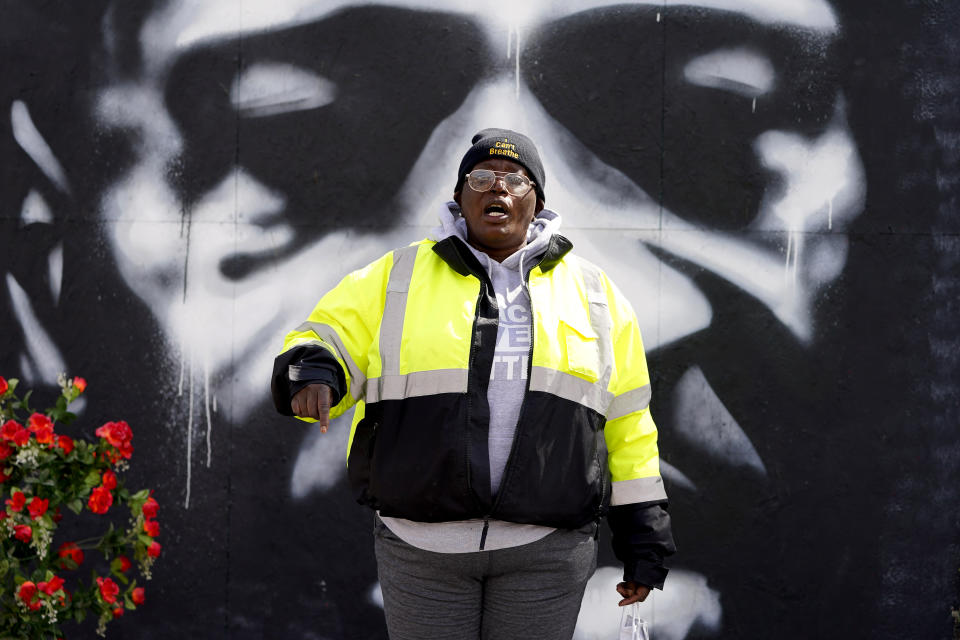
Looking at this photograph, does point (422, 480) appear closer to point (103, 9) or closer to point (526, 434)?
point (526, 434)

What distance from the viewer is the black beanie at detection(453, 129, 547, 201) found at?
7.72 feet

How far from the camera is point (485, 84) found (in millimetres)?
3508

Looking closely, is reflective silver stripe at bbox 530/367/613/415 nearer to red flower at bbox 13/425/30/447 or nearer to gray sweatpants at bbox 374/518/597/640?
gray sweatpants at bbox 374/518/597/640

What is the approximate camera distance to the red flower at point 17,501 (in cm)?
274

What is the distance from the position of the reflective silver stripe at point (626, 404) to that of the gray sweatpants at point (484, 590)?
0.30 metres

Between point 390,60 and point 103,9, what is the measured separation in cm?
108

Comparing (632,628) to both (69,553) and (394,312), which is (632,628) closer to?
(394,312)

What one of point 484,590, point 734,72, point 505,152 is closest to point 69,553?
point 484,590

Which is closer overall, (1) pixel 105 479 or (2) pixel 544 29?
(1) pixel 105 479

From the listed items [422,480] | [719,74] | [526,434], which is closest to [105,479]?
[422,480]

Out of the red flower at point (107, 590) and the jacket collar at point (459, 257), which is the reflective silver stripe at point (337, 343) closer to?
the jacket collar at point (459, 257)

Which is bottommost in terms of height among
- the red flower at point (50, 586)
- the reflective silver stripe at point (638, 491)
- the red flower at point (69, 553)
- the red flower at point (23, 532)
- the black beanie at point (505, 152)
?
the red flower at point (50, 586)

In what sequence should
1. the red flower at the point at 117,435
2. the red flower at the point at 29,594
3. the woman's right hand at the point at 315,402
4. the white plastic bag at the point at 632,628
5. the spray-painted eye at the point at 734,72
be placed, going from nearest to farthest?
the woman's right hand at the point at 315,402 < the white plastic bag at the point at 632,628 < the red flower at the point at 29,594 < the red flower at the point at 117,435 < the spray-painted eye at the point at 734,72

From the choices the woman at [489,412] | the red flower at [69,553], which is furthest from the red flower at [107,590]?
the woman at [489,412]
